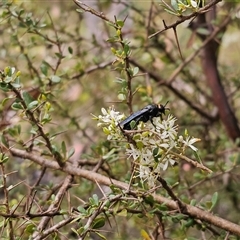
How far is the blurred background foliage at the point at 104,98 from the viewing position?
0.78 m

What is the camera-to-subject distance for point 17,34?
35.6 inches

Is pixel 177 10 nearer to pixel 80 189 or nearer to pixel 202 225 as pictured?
pixel 202 225

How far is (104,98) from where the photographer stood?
1422mm

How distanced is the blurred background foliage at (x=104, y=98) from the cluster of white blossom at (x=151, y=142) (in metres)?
0.07

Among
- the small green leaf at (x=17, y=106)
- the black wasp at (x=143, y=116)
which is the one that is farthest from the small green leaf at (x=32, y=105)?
the black wasp at (x=143, y=116)

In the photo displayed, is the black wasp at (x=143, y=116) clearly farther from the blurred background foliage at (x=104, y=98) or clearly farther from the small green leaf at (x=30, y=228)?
the small green leaf at (x=30, y=228)

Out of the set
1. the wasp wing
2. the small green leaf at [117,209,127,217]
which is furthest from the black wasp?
the small green leaf at [117,209,127,217]

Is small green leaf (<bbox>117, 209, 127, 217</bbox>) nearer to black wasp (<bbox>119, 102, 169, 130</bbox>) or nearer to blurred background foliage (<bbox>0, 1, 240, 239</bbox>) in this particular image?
blurred background foliage (<bbox>0, 1, 240, 239</bbox>)

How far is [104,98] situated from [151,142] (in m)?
0.89

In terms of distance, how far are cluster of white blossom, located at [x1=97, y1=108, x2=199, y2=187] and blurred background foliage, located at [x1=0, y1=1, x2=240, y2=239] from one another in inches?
2.8

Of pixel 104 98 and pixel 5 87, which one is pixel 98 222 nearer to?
pixel 5 87

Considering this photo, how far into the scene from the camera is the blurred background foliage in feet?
2.54

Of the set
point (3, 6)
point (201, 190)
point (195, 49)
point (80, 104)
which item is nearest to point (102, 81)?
point (80, 104)

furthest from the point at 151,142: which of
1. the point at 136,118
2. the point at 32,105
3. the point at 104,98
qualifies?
the point at 104,98
